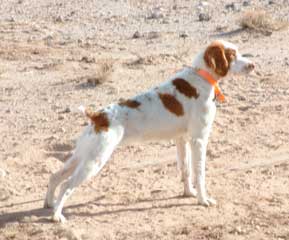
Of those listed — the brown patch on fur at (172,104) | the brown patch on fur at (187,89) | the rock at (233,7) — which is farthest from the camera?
the rock at (233,7)

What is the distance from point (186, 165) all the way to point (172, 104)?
71 centimetres

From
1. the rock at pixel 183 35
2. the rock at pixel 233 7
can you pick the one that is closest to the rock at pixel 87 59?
the rock at pixel 183 35

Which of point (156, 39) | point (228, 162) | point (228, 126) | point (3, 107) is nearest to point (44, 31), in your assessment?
point (156, 39)

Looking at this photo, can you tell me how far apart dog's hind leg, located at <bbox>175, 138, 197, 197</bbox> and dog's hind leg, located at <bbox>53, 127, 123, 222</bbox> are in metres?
0.88

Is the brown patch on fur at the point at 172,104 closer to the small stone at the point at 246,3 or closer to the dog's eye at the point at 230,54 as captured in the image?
the dog's eye at the point at 230,54

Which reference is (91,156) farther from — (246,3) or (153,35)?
(246,3)

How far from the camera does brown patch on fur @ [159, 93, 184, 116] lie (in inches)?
337

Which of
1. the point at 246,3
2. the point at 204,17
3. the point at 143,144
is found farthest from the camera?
the point at 246,3

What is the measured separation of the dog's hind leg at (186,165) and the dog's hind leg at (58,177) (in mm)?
1056

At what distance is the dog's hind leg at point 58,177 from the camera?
8492 mm

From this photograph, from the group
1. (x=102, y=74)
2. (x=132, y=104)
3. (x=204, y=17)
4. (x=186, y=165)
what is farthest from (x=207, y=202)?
(x=204, y=17)

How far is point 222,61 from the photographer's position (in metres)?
8.69

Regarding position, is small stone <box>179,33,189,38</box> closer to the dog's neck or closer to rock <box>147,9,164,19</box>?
rock <box>147,9,164,19</box>

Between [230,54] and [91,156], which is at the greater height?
[230,54]
